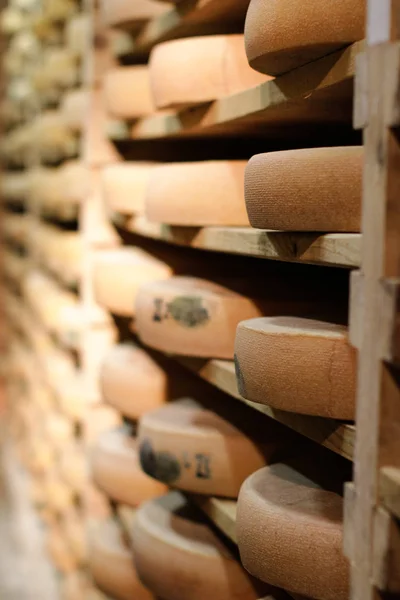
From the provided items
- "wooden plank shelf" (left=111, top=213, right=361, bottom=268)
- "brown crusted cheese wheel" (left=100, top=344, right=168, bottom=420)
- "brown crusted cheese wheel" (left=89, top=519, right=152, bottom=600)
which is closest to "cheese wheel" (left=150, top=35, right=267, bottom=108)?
"wooden plank shelf" (left=111, top=213, right=361, bottom=268)

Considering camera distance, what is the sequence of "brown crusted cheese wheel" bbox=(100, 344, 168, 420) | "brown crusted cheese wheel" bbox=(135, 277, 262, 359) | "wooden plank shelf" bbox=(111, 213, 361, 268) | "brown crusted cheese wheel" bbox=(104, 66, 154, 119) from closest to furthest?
"wooden plank shelf" bbox=(111, 213, 361, 268), "brown crusted cheese wheel" bbox=(135, 277, 262, 359), "brown crusted cheese wheel" bbox=(100, 344, 168, 420), "brown crusted cheese wheel" bbox=(104, 66, 154, 119)

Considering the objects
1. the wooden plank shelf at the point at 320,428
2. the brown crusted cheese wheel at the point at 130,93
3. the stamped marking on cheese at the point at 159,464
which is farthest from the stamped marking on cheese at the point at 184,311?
the brown crusted cheese wheel at the point at 130,93

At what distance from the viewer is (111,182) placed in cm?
195

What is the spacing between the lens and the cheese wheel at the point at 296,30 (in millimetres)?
935

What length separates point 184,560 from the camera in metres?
A: 1.40

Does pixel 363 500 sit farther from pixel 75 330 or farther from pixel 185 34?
pixel 75 330

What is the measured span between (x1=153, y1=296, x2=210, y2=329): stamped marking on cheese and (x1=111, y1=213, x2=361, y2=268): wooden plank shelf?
10 cm

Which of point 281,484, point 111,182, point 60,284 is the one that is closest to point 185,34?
point 111,182

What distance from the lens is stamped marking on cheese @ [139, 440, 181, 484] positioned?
1.41 metres

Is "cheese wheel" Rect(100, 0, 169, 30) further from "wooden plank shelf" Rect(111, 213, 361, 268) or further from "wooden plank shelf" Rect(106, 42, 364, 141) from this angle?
"wooden plank shelf" Rect(111, 213, 361, 268)

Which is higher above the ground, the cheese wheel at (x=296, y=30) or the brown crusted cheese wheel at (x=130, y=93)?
the brown crusted cheese wheel at (x=130, y=93)

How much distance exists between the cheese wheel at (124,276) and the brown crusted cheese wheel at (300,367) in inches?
28.5

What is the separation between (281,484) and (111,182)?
3.30 feet

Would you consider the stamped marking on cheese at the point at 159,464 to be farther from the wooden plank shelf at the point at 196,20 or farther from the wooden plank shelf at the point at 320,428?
the wooden plank shelf at the point at 196,20
